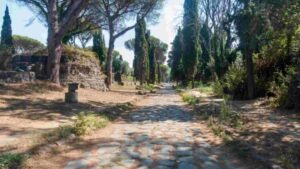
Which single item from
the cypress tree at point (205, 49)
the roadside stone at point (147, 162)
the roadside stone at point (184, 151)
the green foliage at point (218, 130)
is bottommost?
the roadside stone at point (147, 162)

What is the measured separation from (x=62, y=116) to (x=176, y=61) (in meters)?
47.5

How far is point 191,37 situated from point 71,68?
61.6 ft

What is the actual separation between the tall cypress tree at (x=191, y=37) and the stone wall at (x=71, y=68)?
14202 mm

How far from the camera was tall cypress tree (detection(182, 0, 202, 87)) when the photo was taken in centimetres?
3709

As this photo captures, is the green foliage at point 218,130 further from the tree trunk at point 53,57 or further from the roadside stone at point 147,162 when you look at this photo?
the tree trunk at point 53,57

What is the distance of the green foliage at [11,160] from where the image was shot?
5219 millimetres

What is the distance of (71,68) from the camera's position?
2259 cm

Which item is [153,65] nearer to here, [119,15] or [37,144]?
[119,15]

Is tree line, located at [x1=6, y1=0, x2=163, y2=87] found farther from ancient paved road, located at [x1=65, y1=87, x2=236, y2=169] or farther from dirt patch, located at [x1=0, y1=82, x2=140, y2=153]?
ancient paved road, located at [x1=65, y1=87, x2=236, y2=169]

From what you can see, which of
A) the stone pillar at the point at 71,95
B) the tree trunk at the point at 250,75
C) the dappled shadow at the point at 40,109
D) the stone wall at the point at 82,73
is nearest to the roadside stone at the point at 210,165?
the dappled shadow at the point at 40,109

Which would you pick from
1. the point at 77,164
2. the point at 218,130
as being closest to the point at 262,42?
the point at 218,130

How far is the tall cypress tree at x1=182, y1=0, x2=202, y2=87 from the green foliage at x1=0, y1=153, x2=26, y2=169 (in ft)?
106

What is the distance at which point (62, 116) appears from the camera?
11.4m

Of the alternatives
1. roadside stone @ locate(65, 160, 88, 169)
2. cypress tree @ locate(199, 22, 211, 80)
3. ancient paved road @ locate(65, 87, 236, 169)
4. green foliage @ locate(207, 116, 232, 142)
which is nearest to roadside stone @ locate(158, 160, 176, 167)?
ancient paved road @ locate(65, 87, 236, 169)
